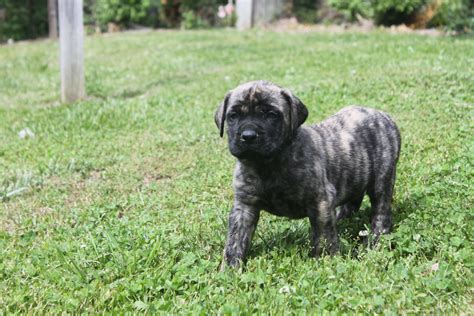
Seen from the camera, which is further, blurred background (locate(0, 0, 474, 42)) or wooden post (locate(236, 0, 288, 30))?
wooden post (locate(236, 0, 288, 30))

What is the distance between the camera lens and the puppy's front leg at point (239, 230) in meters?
4.69

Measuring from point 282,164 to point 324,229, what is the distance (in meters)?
0.57

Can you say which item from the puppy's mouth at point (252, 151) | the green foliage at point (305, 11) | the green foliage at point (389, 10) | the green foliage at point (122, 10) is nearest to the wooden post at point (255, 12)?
the green foliage at point (305, 11)

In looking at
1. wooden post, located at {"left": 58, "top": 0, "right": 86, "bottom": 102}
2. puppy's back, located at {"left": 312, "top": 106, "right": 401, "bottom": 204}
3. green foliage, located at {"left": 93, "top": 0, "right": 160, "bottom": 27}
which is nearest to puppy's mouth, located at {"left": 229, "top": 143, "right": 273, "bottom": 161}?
puppy's back, located at {"left": 312, "top": 106, "right": 401, "bottom": 204}

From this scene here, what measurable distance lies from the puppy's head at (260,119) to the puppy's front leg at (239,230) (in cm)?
51

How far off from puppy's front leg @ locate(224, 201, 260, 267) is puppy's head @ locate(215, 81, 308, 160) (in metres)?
0.51

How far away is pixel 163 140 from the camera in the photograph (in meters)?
Result: 8.91

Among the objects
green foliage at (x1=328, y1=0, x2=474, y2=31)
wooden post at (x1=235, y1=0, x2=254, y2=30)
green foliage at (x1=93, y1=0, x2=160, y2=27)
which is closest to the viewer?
green foliage at (x1=328, y1=0, x2=474, y2=31)

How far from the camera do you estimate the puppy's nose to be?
14.0ft

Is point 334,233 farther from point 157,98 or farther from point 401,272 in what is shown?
point 157,98

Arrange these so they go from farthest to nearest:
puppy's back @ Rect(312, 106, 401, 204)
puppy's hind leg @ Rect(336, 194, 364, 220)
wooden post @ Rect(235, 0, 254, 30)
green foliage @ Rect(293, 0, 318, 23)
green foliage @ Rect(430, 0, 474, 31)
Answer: green foliage @ Rect(293, 0, 318, 23) → wooden post @ Rect(235, 0, 254, 30) → green foliage @ Rect(430, 0, 474, 31) → puppy's hind leg @ Rect(336, 194, 364, 220) → puppy's back @ Rect(312, 106, 401, 204)

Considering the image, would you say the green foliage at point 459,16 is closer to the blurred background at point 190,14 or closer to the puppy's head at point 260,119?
the blurred background at point 190,14

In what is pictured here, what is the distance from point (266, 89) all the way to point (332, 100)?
207 inches

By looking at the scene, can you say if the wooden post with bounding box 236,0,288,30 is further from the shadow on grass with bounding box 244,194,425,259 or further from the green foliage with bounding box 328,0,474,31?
the shadow on grass with bounding box 244,194,425,259
